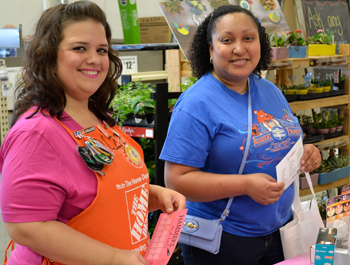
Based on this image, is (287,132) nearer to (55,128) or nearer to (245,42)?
(245,42)

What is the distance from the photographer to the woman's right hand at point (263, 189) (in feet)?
4.91

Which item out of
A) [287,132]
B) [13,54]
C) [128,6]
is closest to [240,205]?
[287,132]

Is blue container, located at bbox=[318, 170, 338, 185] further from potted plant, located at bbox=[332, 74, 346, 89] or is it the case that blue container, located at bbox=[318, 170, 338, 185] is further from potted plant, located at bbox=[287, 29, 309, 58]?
potted plant, located at bbox=[287, 29, 309, 58]

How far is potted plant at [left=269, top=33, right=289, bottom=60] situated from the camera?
314 centimetres

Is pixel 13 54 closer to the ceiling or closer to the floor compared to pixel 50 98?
closer to the ceiling

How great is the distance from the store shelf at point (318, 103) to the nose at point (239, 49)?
6.09 ft

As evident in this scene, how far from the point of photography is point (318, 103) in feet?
12.0

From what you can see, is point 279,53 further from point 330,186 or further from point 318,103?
point 330,186

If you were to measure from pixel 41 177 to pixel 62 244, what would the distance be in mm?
182

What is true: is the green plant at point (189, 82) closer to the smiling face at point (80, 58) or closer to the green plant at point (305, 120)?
the green plant at point (305, 120)

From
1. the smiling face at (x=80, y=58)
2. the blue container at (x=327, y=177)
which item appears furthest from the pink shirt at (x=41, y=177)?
the blue container at (x=327, y=177)

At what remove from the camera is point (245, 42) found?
1.73m

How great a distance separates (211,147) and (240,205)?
10.7 inches

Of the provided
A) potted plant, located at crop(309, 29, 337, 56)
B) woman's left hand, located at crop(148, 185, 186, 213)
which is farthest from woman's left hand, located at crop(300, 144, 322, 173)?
potted plant, located at crop(309, 29, 337, 56)
